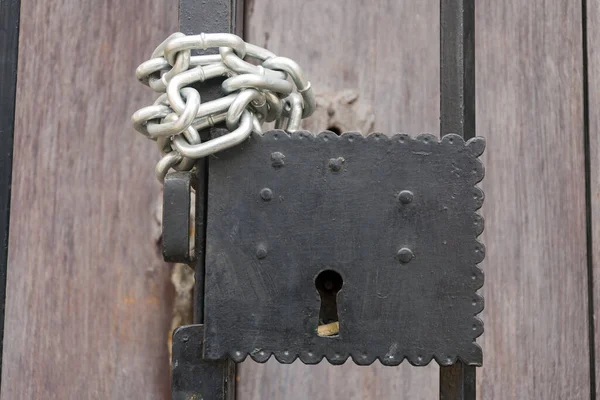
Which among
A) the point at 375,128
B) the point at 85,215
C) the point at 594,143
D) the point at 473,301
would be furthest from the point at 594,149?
the point at 85,215

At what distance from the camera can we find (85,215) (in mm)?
748

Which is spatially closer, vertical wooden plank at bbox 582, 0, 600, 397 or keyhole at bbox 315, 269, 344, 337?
keyhole at bbox 315, 269, 344, 337

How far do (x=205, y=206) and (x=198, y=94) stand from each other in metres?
0.09

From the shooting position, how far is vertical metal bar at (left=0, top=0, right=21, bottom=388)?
0.69 meters

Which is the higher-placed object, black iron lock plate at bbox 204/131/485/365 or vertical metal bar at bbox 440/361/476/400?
black iron lock plate at bbox 204/131/485/365

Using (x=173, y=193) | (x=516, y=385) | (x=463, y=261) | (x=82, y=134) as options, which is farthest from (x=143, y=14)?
(x=516, y=385)

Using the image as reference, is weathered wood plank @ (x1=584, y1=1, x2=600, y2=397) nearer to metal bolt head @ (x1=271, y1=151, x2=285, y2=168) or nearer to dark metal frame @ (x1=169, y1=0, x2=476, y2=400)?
dark metal frame @ (x1=169, y1=0, x2=476, y2=400)

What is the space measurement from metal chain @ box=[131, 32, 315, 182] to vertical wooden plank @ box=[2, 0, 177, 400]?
10.8 inches

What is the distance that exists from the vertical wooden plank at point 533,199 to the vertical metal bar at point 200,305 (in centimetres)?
37

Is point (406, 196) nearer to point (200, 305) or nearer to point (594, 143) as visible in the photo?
point (200, 305)

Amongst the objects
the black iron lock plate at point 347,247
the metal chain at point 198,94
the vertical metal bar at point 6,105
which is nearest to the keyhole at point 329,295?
the black iron lock plate at point 347,247

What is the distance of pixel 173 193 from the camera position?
477mm

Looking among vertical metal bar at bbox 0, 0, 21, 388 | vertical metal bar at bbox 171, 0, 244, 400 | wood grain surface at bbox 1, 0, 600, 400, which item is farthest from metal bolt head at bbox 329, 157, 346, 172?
vertical metal bar at bbox 0, 0, 21, 388

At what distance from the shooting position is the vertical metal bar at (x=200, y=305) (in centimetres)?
49
